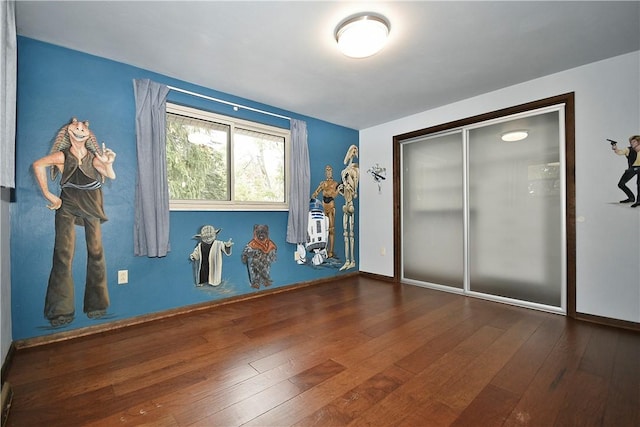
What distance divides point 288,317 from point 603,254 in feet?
9.71

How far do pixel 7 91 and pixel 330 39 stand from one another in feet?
6.73

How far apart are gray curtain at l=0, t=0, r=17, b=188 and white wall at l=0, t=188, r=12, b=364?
16.8 inches

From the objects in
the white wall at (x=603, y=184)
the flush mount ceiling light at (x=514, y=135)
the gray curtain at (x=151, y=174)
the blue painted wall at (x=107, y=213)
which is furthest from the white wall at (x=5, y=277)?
the white wall at (x=603, y=184)

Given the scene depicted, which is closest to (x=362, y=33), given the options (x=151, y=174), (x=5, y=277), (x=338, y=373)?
(x=151, y=174)

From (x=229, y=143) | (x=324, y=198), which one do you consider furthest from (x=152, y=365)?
(x=324, y=198)

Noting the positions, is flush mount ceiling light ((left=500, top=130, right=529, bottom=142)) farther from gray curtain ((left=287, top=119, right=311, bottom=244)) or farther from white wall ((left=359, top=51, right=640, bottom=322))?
gray curtain ((left=287, top=119, right=311, bottom=244))

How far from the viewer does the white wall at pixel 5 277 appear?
1.73 meters

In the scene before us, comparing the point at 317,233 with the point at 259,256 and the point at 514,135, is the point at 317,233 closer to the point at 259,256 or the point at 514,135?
the point at 259,256

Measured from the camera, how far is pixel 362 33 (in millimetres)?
1890

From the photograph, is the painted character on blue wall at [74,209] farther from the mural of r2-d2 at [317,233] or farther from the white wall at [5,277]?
the mural of r2-d2 at [317,233]

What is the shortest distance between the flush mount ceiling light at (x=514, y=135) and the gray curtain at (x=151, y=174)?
3.61 m

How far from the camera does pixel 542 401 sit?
4.71ft

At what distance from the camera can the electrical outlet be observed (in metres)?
2.40

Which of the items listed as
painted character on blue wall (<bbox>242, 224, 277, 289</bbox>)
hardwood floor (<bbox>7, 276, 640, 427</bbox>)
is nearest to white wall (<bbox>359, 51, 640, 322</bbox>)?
hardwood floor (<bbox>7, 276, 640, 427</bbox>)
